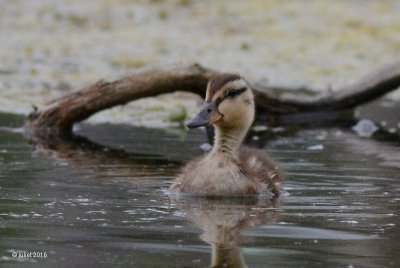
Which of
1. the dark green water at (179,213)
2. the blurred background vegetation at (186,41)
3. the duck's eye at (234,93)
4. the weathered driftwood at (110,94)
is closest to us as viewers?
the dark green water at (179,213)

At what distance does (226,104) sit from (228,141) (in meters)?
0.29

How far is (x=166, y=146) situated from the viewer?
11.8m

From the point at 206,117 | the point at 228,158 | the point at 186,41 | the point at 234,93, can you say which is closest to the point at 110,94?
the point at 234,93

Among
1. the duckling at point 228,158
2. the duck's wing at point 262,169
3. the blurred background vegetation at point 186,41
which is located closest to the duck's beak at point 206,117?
the duckling at point 228,158

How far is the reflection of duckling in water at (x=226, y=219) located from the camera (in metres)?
6.63

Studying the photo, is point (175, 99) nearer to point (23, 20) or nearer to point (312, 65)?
point (312, 65)

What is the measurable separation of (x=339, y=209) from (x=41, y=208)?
2.05 meters

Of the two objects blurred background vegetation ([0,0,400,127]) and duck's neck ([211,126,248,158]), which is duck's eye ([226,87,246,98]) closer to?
duck's neck ([211,126,248,158])

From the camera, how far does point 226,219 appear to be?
784cm

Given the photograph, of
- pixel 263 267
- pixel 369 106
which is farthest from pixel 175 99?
pixel 263 267

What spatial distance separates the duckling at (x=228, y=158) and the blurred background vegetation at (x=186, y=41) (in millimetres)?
5275

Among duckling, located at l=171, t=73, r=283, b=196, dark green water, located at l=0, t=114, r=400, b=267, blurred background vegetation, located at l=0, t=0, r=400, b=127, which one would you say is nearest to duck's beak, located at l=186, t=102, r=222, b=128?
duckling, located at l=171, t=73, r=283, b=196

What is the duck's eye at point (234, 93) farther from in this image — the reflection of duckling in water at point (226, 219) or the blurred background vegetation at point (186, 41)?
the blurred background vegetation at point (186, 41)

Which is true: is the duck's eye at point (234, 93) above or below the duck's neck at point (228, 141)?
above
